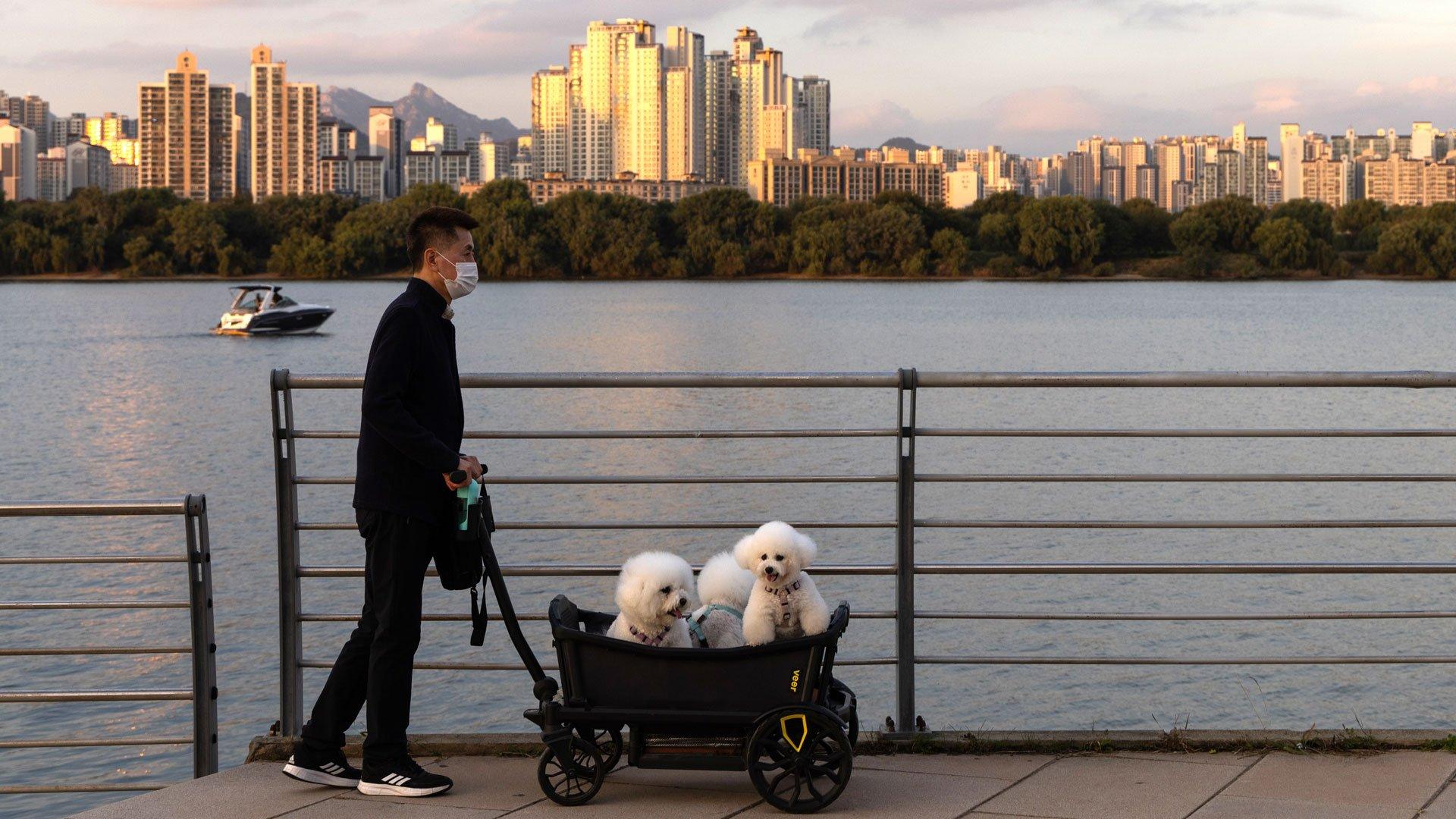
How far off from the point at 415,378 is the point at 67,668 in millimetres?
10868

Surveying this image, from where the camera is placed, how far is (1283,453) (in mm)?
30594

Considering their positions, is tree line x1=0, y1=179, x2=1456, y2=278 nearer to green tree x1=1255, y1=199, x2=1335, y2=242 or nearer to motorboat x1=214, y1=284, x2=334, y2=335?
green tree x1=1255, y1=199, x2=1335, y2=242

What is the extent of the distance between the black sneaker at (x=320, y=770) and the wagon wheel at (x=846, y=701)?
5.23 ft

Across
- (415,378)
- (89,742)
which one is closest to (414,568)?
(415,378)

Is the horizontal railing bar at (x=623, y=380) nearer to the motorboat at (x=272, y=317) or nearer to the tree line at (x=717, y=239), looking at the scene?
the motorboat at (x=272, y=317)

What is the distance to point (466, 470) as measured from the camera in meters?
5.02

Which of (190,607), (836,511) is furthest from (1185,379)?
(836,511)

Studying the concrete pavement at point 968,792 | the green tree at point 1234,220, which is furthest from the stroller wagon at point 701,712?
the green tree at point 1234,220

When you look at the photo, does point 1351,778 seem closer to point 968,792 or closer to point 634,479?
point 968,792

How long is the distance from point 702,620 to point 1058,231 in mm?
121777

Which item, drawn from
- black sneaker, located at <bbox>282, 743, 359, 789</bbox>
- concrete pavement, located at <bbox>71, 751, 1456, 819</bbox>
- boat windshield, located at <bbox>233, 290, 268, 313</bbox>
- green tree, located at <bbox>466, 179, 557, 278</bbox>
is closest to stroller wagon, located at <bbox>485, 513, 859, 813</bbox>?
concrete pavement, located at <bbox>71, 751, 1456, 819</bbox>

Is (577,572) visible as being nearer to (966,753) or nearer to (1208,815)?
(966,753)

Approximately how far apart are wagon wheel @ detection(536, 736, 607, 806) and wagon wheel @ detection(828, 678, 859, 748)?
0.78 metres

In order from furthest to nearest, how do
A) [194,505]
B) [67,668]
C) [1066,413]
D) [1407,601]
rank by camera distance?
[1066,413], [1407,601], [67,668], [194,505]
